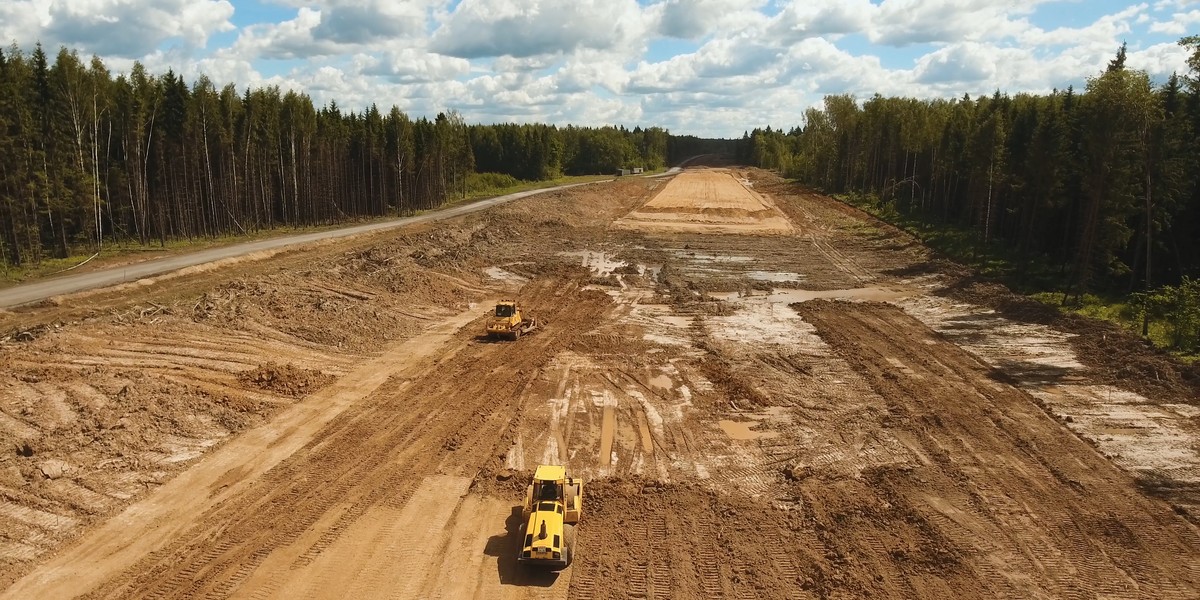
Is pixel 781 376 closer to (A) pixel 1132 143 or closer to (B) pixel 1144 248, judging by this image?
(A) pixel 1132 143

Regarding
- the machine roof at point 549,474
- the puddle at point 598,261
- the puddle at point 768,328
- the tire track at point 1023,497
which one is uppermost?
the puddle at point 598,261

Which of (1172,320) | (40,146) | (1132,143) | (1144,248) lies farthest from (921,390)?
(40,146)

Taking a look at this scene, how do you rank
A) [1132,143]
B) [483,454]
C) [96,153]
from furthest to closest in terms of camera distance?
[96,153], [1132,143], [483,454]

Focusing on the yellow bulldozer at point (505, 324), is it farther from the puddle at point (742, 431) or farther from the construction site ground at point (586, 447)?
the puddle at point (742, 431)

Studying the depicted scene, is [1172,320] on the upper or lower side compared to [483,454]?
upper

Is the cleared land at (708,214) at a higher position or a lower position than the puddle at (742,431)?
higher

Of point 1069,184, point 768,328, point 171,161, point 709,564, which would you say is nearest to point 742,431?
point 709,564

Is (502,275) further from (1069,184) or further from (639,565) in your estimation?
(1069,184)

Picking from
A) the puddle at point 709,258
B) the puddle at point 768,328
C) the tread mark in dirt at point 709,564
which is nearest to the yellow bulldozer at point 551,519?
the tread mark in dirt at point 709,564
